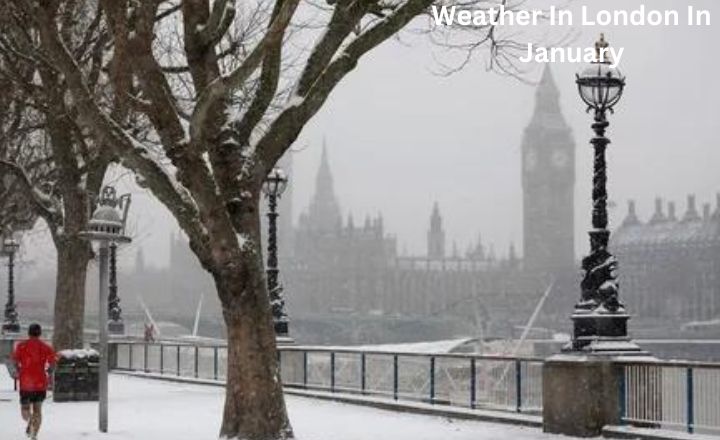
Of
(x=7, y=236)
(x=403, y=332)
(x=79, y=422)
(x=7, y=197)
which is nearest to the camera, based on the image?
(x=79, y=422)

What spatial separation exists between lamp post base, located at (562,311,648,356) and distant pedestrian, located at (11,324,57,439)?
26.1ft

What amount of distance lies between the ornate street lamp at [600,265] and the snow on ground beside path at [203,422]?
5.37 ft

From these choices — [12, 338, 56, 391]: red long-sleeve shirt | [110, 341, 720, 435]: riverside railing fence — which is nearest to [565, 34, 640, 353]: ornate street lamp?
[110, 341, 720, 435]: riverside railing fence

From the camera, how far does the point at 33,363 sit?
53.1 feet

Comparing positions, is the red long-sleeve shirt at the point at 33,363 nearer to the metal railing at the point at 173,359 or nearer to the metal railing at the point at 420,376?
the metal railing at the point at 420,376

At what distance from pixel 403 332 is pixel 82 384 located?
122m

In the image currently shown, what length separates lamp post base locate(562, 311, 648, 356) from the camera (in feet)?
52.4

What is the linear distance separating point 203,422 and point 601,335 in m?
6.94

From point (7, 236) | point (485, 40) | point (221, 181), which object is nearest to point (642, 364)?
point (485, 40)

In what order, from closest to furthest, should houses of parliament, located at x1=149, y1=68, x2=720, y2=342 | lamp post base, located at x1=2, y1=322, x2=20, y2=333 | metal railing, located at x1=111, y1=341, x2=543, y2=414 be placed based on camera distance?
metal railing, located at x1=111, y1=341, x2=543, y2=414, lamp post base, located at x1=2, y1=322, x2=20, y2=333, houses of parliament, located at x1=149, y1=68, x2=720, y2=342

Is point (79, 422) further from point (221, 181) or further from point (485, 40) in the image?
point (485, 40)

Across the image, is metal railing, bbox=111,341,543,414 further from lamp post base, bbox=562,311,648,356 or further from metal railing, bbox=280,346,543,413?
lamp post base, bbox=562,311,648,356

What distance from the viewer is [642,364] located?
1545cm

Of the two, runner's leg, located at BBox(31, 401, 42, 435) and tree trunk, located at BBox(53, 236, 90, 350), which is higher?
tree trunk, located at BBox(53, 236, 90, 350)
